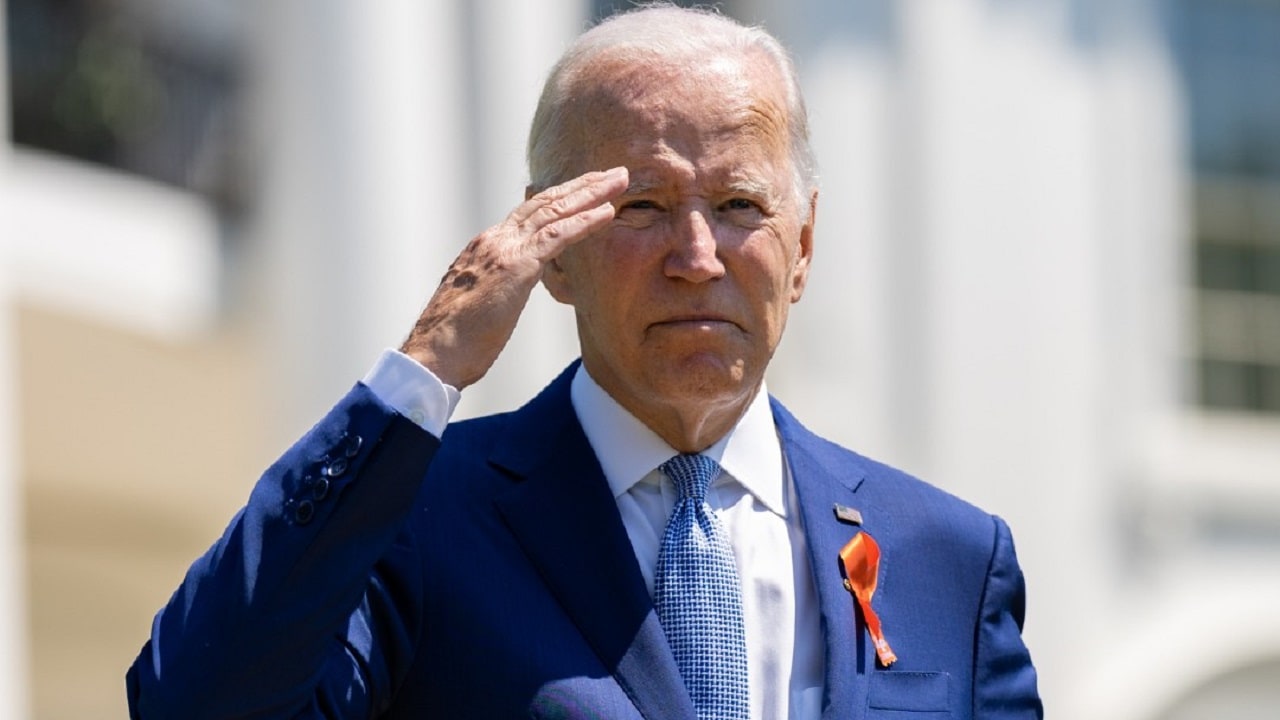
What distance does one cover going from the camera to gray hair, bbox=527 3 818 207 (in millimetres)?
2988

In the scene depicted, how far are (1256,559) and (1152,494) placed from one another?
0.70 meters

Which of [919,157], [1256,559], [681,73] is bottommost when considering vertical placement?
[1256,559]

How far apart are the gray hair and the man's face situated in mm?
33

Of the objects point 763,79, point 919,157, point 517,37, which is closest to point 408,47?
point 517,37

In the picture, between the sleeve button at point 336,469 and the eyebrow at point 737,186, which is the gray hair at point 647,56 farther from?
the sleeve button at point 336,469

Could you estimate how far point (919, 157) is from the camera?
445 inches

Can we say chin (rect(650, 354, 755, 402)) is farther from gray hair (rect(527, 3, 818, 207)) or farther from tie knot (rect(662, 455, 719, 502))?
gray hair (rect(527, 3, 818, 207))

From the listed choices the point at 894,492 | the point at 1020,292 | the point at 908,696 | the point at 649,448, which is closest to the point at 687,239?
the point at 649,448

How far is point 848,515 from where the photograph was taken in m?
3.00

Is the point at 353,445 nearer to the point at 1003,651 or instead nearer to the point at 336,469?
the point at 336,469

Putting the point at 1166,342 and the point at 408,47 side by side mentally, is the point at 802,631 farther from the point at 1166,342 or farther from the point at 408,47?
the point at 1166,342

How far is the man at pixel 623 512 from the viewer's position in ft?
8.41

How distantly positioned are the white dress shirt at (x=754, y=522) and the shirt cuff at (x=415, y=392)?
425 mm

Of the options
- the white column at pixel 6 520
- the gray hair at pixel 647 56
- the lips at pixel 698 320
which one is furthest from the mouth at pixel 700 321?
the white column at pixel 6 520
